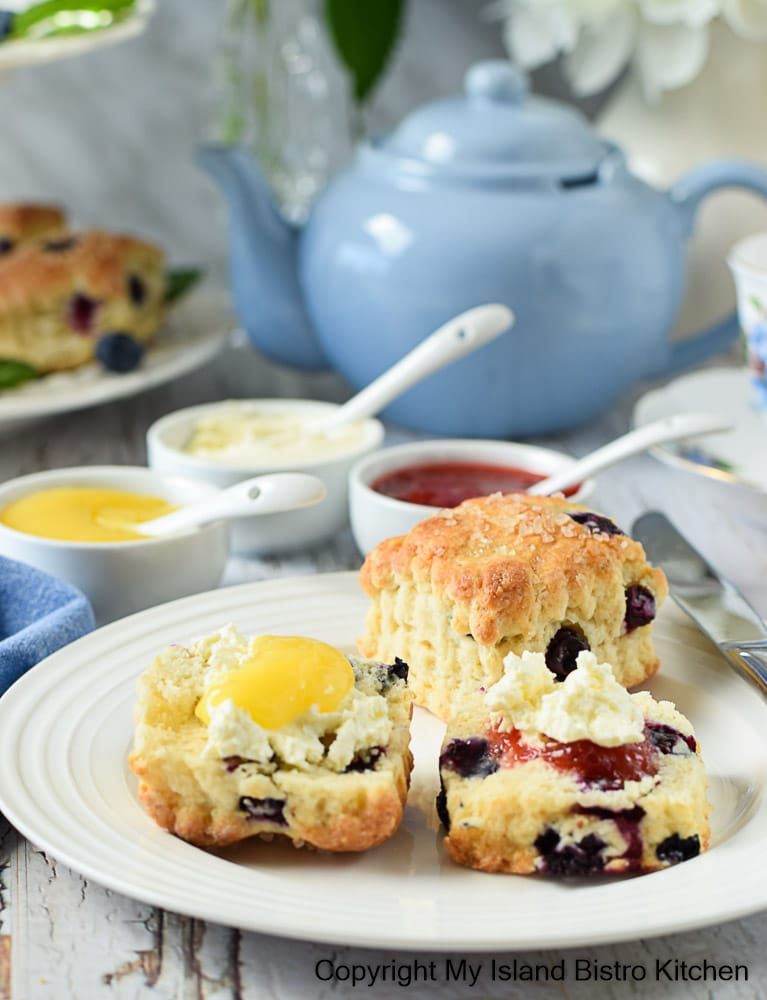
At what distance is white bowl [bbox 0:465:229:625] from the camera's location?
59.1 inches

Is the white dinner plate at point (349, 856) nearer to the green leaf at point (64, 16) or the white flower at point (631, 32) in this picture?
the green leaf at point (64, 16)

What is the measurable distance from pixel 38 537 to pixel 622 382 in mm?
1040

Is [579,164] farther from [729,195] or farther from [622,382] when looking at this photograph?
[729,195]

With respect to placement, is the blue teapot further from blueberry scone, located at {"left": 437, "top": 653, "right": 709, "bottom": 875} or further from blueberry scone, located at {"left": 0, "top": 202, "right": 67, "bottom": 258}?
blueberry scone, located at {"left": 437, "top": 653, "right": 709, "bottom": 875}

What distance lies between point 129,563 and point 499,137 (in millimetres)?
937

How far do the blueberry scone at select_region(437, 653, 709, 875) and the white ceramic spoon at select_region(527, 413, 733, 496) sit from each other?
0.55 meters

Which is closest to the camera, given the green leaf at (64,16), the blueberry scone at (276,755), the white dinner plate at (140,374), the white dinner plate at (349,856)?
the white dinner plate at (349,856)

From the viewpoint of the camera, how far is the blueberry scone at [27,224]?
2.26 metres

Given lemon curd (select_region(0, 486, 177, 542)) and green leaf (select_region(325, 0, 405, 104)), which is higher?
green leaf (select_region(325, 0, 405, 104))

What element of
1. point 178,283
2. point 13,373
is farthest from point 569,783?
point 178,283

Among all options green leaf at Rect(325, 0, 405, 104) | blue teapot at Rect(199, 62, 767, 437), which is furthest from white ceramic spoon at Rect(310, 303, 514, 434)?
green leaf at Rect(325, 0, 405, 104)

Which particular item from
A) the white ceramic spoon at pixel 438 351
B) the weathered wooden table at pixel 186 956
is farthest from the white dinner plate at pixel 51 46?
the weathered wooden table at pixel 186 956

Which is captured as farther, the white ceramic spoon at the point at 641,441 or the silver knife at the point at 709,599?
the white ceramic spoon at the point at 641,441

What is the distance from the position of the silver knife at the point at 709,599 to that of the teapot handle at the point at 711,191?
0.70 meters
